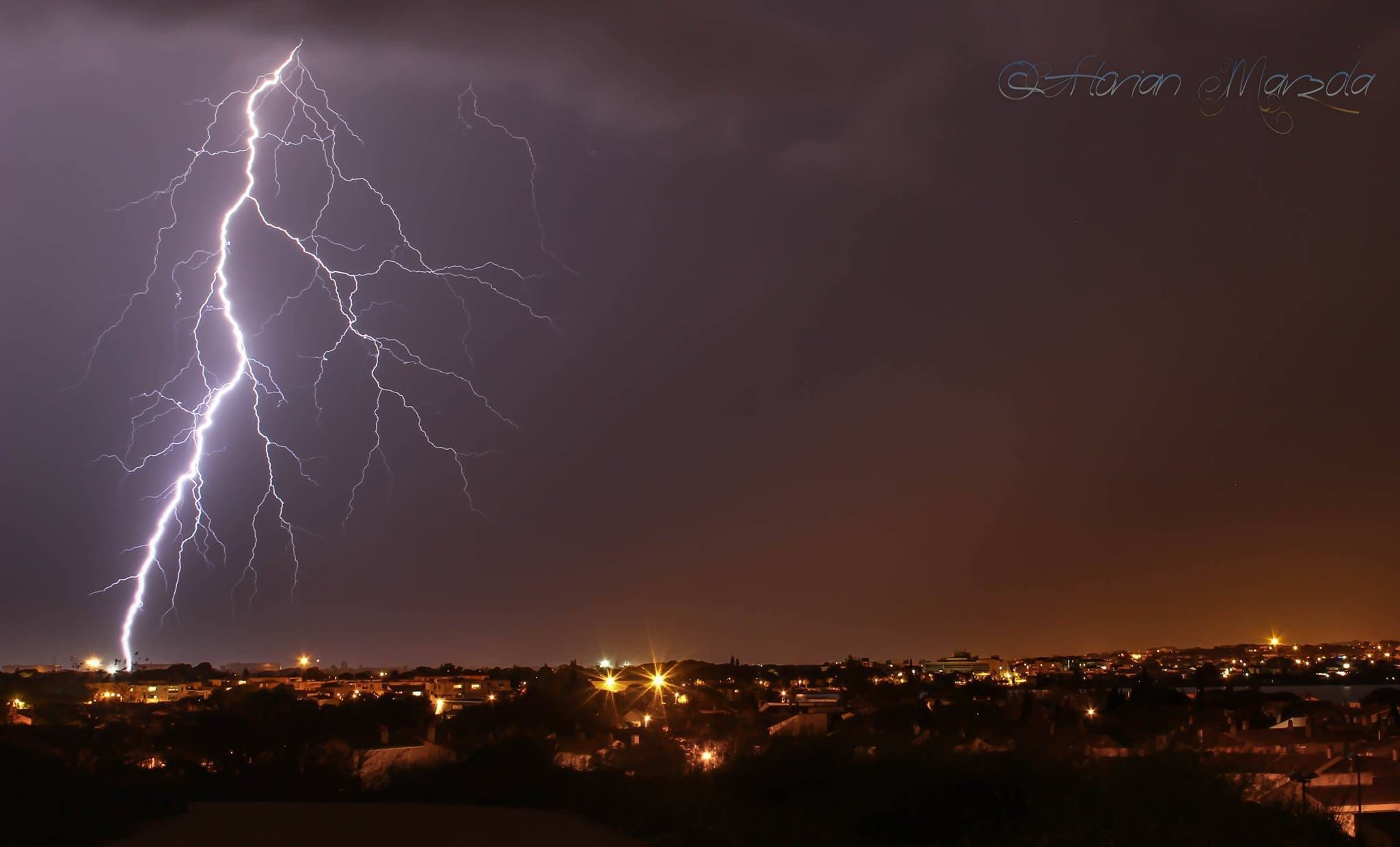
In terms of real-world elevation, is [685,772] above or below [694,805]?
above

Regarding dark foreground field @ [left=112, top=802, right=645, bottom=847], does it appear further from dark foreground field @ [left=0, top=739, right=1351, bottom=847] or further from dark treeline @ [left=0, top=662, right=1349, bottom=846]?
dark treeline @ [left=0, top=662, right=1349, bottom=846]

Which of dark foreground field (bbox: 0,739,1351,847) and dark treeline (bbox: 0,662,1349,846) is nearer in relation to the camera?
dark foreground field (bbox: 0,739,1351,847)

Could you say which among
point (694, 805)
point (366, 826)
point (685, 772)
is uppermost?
point (685, 772)

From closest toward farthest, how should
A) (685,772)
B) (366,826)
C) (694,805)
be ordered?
1. (694,805)
2. (366,826)
3. (685,772)

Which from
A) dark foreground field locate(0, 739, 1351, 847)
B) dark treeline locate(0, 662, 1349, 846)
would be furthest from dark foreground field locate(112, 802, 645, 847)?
dark treeline locate(0, 662, 1349, 846)

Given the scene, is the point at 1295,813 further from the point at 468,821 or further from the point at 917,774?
the point at 468,821

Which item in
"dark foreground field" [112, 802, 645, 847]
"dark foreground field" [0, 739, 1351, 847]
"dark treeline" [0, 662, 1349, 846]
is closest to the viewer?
"dark foreground field" [0, 739, 1351, 847]

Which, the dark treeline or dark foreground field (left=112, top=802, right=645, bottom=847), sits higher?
the dark treeline

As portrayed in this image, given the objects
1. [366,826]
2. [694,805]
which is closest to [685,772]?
[694,805]

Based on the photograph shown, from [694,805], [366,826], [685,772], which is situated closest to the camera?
[694,805]

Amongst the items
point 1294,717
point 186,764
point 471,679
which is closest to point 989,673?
point 471,679

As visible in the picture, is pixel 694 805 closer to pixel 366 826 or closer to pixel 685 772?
pixel 685 772
